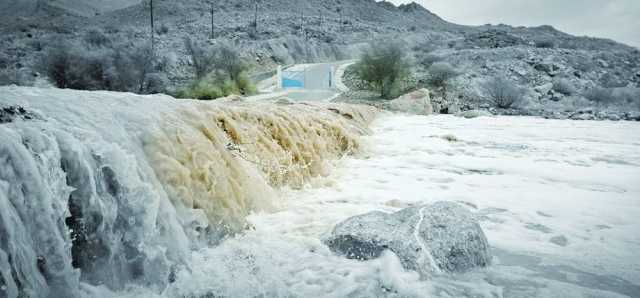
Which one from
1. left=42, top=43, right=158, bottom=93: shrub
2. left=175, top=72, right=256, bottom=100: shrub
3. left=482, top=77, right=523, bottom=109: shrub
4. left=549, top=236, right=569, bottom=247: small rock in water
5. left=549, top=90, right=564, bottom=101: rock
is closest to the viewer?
left=549, top=236, right=569, bottom=247: small rock in water

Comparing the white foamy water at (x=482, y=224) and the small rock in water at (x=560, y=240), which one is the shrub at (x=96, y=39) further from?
the small rock in water at (x=560, y=240)

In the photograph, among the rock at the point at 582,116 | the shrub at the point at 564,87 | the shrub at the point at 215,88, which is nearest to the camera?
the rock at the point at 582,116

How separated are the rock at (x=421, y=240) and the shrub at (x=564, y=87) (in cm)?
2027

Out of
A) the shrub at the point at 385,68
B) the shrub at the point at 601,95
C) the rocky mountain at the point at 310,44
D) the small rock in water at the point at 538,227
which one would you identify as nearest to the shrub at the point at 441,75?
the rocky mountain at the point at 310,44

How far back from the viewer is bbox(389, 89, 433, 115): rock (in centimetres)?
1656

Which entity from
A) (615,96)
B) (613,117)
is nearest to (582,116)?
(613,117)

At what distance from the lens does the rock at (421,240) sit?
3609 mm

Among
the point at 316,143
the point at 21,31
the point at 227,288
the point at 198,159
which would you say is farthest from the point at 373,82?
the point at 21,31

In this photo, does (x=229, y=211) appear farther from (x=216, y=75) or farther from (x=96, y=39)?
(x=96, y=39)

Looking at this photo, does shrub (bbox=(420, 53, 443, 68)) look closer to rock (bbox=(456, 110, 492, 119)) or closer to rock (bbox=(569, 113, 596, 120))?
rock (bbox=(456, 110, 492, 119))

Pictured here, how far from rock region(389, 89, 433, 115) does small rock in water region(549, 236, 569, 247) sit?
40.3 ft

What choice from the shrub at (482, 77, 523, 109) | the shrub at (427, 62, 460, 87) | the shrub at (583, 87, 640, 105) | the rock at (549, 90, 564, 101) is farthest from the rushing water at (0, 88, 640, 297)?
the shrub at (427, 62, 460, 87)

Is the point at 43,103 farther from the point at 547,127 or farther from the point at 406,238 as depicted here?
the point at 547,127

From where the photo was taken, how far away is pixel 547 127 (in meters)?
13.0
